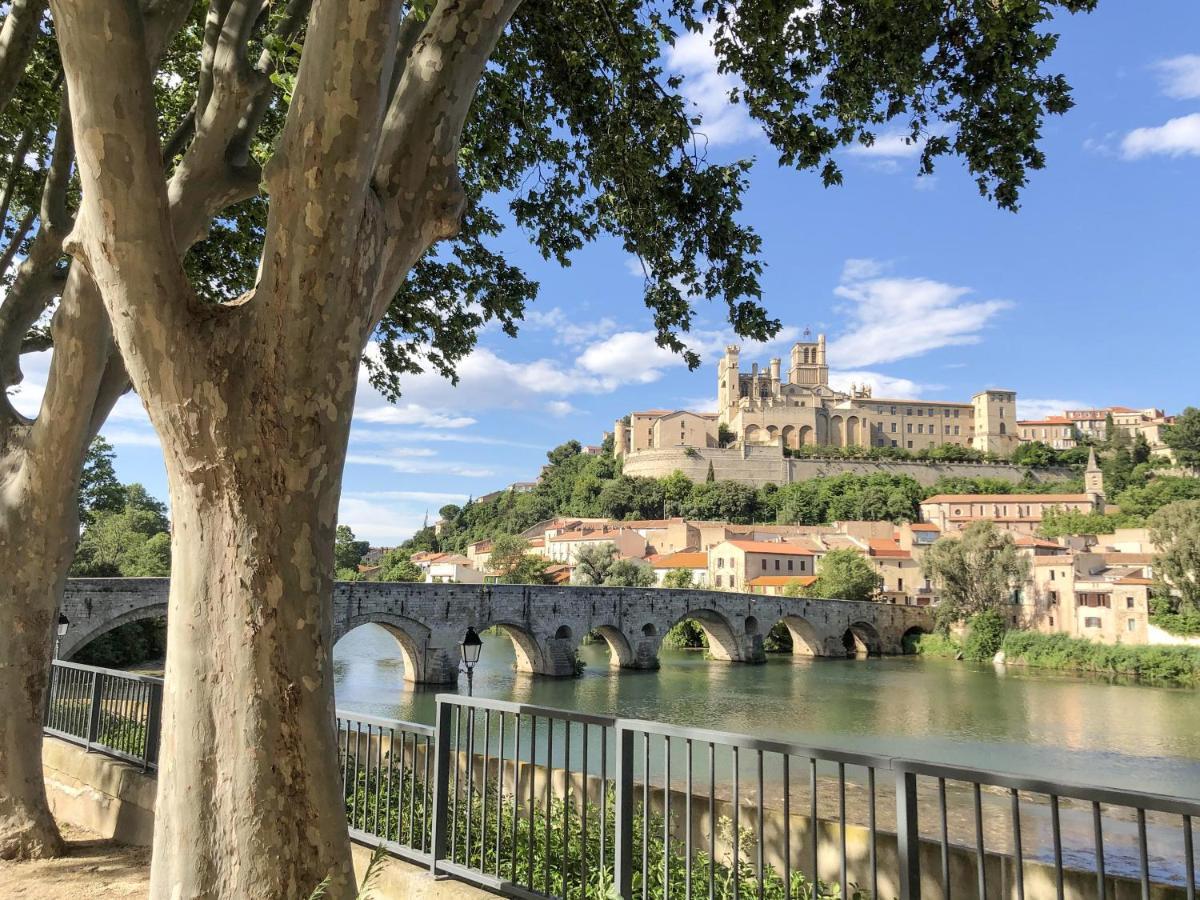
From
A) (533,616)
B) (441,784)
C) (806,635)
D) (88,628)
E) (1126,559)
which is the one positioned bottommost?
(806,635)

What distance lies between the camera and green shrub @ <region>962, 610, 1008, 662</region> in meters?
44.5

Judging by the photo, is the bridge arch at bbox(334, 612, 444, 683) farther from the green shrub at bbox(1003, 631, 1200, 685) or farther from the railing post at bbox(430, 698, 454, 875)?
the green shrub at bbox(1003, 631, 1200, 685)

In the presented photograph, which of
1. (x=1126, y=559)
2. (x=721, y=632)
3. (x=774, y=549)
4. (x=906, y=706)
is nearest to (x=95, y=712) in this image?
(x=906, y=706)

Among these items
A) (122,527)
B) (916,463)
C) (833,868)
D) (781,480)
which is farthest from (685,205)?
(916,463)

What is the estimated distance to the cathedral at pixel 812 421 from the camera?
9162 centimetres

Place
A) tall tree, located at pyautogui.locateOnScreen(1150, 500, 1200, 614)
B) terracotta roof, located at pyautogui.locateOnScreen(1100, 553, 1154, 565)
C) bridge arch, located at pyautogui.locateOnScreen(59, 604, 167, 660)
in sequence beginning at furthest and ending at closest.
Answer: terracotta roof, located at pyautogui.locateOnScreen(1100, 553, 1154, 565) < tall tree, located at pyautogui.locateOnScreen(1150, 500, 1200, 614) < bridge arch, located at pyautogui.locateOnScreen(59, 604, 167, 660)

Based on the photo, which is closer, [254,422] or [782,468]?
[254,422]

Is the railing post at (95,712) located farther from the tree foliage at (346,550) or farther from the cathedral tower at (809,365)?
the cathedral tower at (809,365)

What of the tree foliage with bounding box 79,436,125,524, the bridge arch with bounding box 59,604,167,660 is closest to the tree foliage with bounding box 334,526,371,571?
the tree foliage with bounding box 79,436,125,524

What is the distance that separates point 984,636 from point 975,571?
11.1 feet

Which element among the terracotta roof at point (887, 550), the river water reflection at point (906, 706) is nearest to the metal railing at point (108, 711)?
the river water reflection at point (906, 706)

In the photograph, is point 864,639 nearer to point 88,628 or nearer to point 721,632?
point 721,632

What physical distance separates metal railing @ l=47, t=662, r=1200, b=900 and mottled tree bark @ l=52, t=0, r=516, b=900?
38.0 inches

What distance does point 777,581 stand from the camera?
58625 mm
